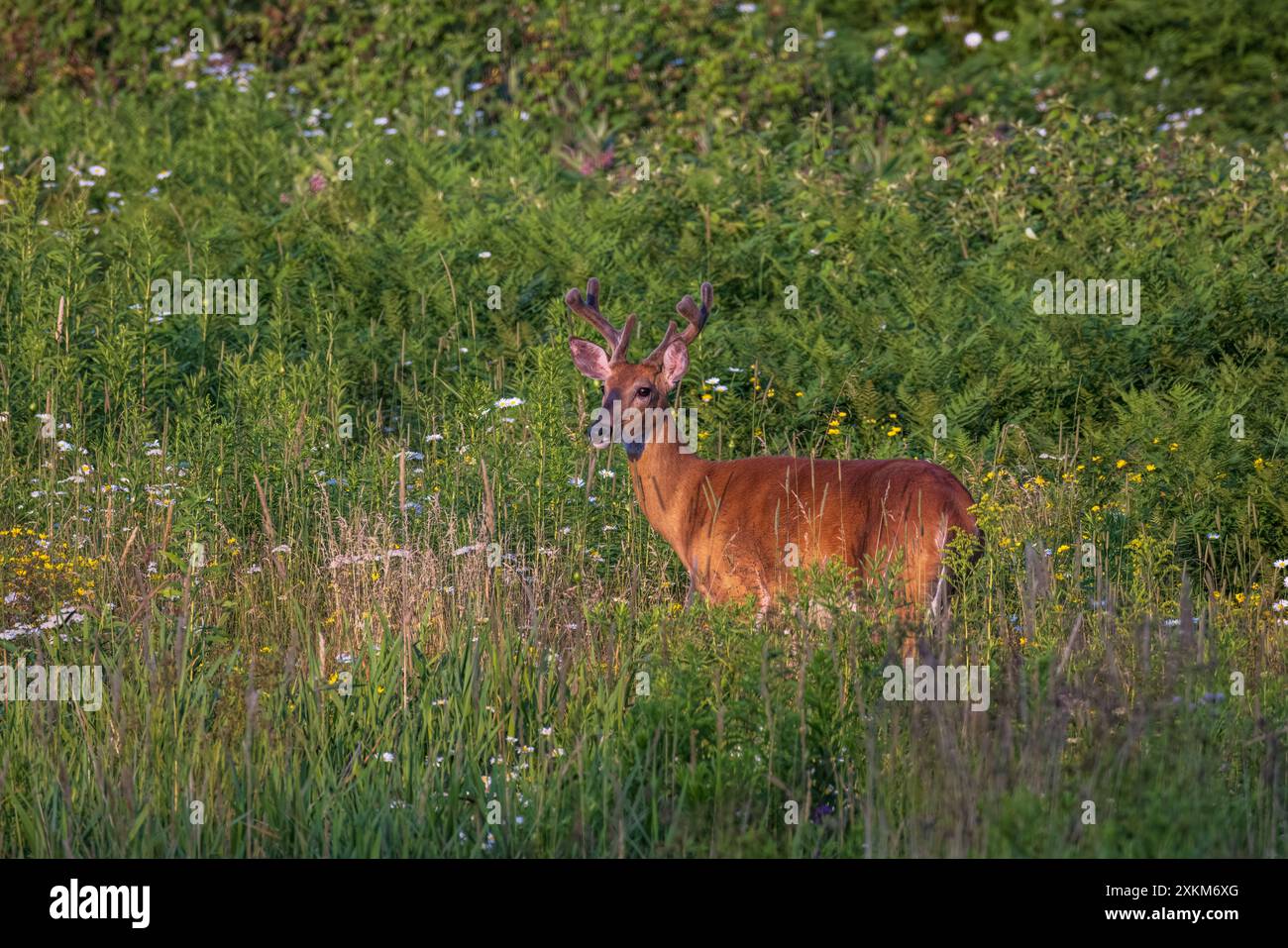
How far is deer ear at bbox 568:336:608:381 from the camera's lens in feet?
24.4

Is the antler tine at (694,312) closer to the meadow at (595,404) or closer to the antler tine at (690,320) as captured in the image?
the antler tine at (690,320)

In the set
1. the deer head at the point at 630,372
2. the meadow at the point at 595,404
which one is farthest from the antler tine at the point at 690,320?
the meadow at the point at 595,404

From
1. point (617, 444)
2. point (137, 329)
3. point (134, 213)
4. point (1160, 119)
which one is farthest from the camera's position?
point (1160, 119)

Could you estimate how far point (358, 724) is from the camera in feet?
17.1

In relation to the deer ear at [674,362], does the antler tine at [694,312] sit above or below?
above

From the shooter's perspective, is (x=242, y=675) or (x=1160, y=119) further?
(x=1160, y=119)

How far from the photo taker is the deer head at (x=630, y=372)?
7.23m

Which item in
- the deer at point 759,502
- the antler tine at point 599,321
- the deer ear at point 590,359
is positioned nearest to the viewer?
the deer at point 759,502

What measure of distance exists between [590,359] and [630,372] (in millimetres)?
278

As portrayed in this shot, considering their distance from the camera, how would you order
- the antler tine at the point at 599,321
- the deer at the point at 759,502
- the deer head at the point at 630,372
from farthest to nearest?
the antler tine at the point at 599,321
the deer head at the point at 630,372
the deer at the point at 759,502

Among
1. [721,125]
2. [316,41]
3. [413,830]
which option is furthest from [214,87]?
[413,830]

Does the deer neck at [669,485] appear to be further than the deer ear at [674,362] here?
No

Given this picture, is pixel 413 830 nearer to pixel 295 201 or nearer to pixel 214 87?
pixel 295 201
